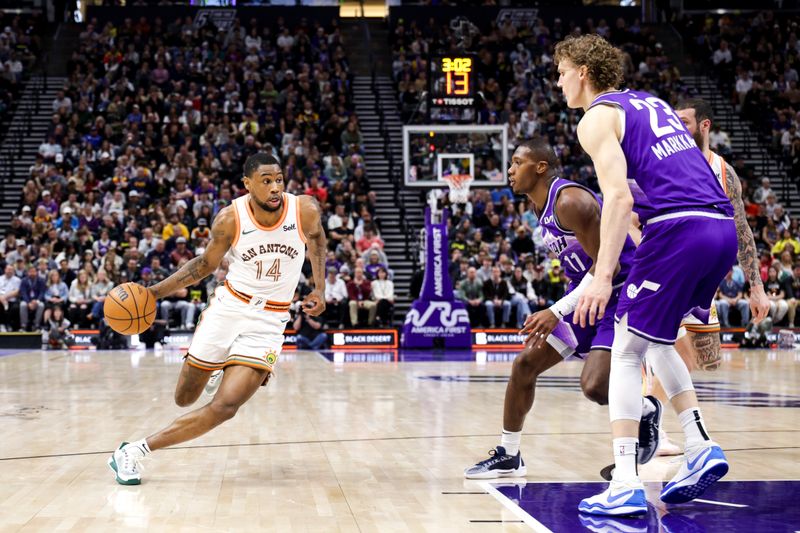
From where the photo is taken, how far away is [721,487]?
487 cm

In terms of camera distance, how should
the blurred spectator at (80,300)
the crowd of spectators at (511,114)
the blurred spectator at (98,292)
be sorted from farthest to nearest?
1. the crowd of spectators at (511,114)
2. the blurred spectator at (80,300)
3. the blurred spectator at (98,292)

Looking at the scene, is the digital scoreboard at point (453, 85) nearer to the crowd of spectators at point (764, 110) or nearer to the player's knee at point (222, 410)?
the crowd of spectators at point (764, 110)

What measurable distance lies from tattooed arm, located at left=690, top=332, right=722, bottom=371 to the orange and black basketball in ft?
10.6

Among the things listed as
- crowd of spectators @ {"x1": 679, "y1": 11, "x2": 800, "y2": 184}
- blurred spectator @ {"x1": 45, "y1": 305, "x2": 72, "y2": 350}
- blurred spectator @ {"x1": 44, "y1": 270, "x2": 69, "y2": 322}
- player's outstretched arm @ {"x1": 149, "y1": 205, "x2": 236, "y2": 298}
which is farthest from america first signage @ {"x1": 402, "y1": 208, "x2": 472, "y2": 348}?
player's outstretched arm @ {"x1": 149, "y1": 205, "x2": 236, "y2": 298}

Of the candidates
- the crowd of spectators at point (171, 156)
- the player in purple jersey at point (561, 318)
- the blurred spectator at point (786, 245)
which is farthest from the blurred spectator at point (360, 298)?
the player in purple jersey at point (561, 318)

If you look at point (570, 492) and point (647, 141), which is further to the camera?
point (570, 492)

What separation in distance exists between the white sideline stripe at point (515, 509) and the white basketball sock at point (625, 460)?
0.41 metres

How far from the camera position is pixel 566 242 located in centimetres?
507

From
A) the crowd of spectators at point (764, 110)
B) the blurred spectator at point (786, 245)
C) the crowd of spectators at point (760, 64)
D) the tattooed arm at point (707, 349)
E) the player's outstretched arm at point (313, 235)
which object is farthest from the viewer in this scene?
the crowd of spectators at point (760, 64)

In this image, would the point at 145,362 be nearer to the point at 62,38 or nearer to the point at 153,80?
the point at 153,80

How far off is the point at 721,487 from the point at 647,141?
184 centimetres

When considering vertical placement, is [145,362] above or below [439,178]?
below

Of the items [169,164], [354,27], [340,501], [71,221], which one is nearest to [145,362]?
[71,221]

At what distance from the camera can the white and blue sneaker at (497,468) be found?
17.1 feet
